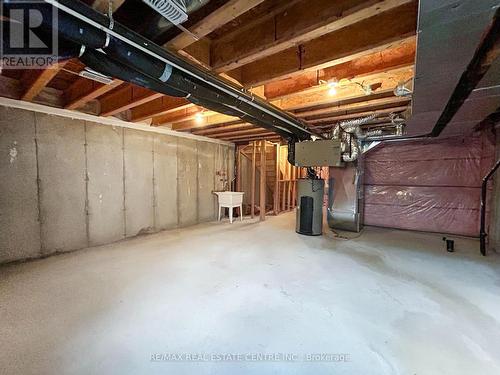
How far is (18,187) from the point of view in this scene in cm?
264

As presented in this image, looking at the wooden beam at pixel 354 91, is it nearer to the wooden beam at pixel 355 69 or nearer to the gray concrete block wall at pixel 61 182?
the wooden beam at pixel 355 69

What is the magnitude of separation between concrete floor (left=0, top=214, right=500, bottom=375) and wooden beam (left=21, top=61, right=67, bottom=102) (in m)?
1.93

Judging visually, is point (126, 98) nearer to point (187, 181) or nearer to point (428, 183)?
point (187, 181)

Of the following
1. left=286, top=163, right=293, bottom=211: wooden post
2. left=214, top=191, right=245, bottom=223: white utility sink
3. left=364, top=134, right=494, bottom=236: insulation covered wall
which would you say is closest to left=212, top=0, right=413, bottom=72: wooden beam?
left=214, top=191, right=245, bottom=223: white utility sink

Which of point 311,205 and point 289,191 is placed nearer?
point 311,205

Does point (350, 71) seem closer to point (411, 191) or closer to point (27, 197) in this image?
point (411, 191)

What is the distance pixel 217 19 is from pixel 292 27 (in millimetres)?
478

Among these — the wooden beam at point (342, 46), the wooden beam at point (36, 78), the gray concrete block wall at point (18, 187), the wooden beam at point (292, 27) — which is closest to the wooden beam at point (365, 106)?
the wooden beam at point (342, 46)

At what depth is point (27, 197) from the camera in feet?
8.87

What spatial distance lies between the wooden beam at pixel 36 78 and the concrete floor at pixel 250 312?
1.93m

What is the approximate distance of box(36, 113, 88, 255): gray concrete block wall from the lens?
2.83 meters

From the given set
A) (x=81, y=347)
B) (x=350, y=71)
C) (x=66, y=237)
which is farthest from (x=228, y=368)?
(x=66, y=237)

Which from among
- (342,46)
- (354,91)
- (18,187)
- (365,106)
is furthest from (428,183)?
(18,187)

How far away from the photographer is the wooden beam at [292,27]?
1.19m
